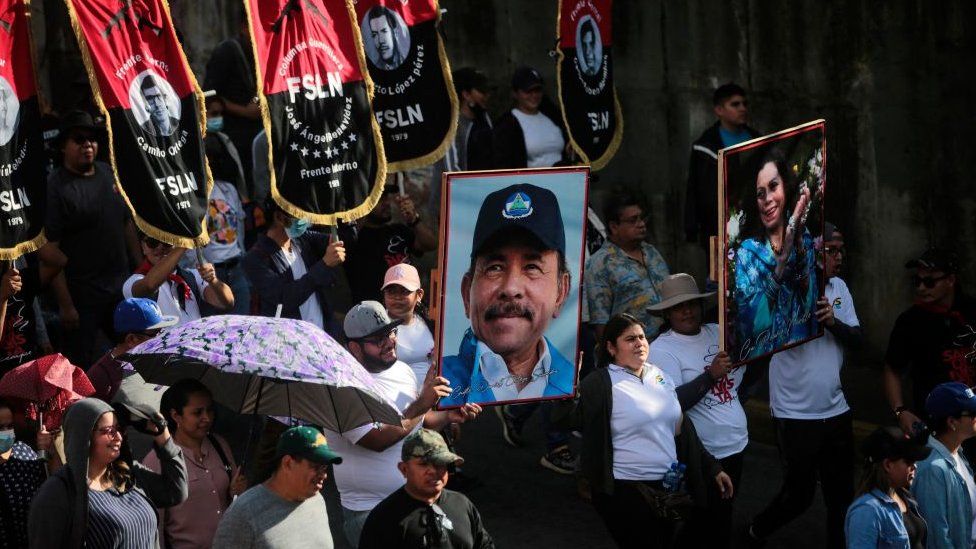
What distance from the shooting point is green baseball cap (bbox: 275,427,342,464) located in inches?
273

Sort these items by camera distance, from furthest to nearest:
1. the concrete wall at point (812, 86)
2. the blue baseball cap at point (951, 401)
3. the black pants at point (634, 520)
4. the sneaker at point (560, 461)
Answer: the concrete wall at point (812, 86) < the sneaker at point (560, 461) < the black pants at point (634, 520) < the blue baseball cap at point (951, 401)

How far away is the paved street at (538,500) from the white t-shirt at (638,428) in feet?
3.81

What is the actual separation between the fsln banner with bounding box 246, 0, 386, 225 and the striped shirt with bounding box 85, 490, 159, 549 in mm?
2894

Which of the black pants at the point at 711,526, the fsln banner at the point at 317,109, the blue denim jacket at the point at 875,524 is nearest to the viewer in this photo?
the blue denim jacket at the point at 875,524

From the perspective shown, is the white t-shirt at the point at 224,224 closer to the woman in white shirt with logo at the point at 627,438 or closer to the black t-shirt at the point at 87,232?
the black t-shirt at the point at 87,232

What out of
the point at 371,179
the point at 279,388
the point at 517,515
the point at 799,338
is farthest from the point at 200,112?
the point at 799,338

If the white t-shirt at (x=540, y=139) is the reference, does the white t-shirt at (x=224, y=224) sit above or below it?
below

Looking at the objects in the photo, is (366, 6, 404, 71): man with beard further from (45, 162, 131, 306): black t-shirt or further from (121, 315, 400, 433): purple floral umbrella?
(121, 315, 400, 433): purple floral umbrella

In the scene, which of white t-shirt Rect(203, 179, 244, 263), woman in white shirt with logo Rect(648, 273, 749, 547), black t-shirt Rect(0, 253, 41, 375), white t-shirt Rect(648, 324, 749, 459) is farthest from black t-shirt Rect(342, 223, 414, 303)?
white t-shirt Rect(648, 324, 749, 459)

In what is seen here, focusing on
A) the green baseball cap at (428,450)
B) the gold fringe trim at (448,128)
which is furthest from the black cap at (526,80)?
the green baseball cap at (428,450)

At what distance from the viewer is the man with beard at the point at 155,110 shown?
368 inches

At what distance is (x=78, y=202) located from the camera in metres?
10.6

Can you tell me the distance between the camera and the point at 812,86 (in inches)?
531

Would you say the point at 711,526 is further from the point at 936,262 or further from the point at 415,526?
the point at 415,526
